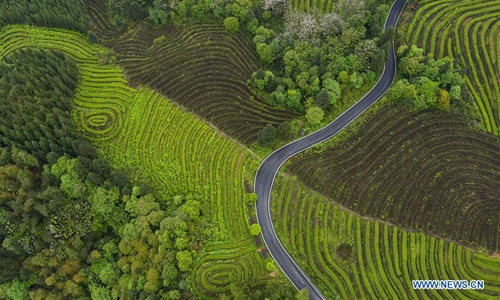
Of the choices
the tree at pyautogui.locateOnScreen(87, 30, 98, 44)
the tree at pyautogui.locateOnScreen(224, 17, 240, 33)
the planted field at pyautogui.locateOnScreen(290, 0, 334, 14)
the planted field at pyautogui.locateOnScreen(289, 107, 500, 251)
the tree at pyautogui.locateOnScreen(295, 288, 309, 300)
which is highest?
the planted field at pyautogui.locateOnScreen(290, 0, 334, 14)

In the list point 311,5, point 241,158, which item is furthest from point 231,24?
point 241,158

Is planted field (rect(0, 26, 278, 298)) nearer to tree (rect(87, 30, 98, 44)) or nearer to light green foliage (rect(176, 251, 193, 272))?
light green foliage (rect(176, 251, 193, 272))

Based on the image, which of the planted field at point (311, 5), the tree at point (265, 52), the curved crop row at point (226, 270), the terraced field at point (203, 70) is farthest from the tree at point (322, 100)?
the curved crop row at point (226, 270)

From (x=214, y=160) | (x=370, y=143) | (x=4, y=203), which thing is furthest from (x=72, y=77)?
(x=370, y=143)

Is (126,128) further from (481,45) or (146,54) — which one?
(481,45)

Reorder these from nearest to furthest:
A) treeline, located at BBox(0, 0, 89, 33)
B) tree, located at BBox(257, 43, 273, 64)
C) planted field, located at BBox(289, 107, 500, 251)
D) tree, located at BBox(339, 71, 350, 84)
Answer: planted field, located at BBox(289, 107, 500, 251) → tree, located at BBox(339, 71, 350, 84) → tree, located at BBox(257, 43, 273, 64) → treeline, located at BBox(0, 0, 89, 33)

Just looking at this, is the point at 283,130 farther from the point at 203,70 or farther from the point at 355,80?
the point at 203,70

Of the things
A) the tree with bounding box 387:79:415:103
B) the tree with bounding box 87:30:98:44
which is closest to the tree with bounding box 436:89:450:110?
the tree with bounding box 387:79:415:103
